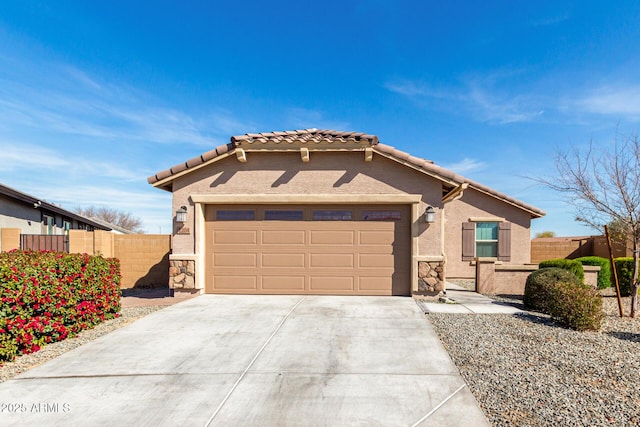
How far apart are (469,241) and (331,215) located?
22.4 feet

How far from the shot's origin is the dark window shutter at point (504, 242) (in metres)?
13.1

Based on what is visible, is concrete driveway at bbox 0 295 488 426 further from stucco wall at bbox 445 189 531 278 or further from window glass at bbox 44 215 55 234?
window glass at bbox 44 215 55 234

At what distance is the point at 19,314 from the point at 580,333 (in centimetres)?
901

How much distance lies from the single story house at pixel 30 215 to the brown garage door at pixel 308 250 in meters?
8.76

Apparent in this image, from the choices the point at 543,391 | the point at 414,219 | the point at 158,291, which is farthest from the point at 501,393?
the point at 158,291

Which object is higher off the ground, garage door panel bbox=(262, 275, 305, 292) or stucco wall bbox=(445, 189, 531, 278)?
stucco wall bbox=(445, 189, 531, 278)

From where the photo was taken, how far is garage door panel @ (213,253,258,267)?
30.7 feet

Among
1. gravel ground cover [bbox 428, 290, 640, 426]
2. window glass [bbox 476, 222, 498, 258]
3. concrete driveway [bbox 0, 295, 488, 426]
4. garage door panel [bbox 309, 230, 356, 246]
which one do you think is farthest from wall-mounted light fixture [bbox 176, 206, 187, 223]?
window glass [bbox 476, 222, 498, 258]

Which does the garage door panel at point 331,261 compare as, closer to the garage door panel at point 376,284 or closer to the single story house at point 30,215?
the garage door panel at point 376,284

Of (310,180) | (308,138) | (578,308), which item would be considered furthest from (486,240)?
(308,138)

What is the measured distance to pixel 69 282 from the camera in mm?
5934

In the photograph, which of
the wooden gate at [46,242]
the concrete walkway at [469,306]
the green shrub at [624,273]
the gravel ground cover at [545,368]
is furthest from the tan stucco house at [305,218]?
the green shrub at [624,273]

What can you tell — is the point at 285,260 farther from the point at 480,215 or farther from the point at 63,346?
the point at 480,215

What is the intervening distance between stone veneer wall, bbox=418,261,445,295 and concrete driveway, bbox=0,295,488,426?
97.2 inches
